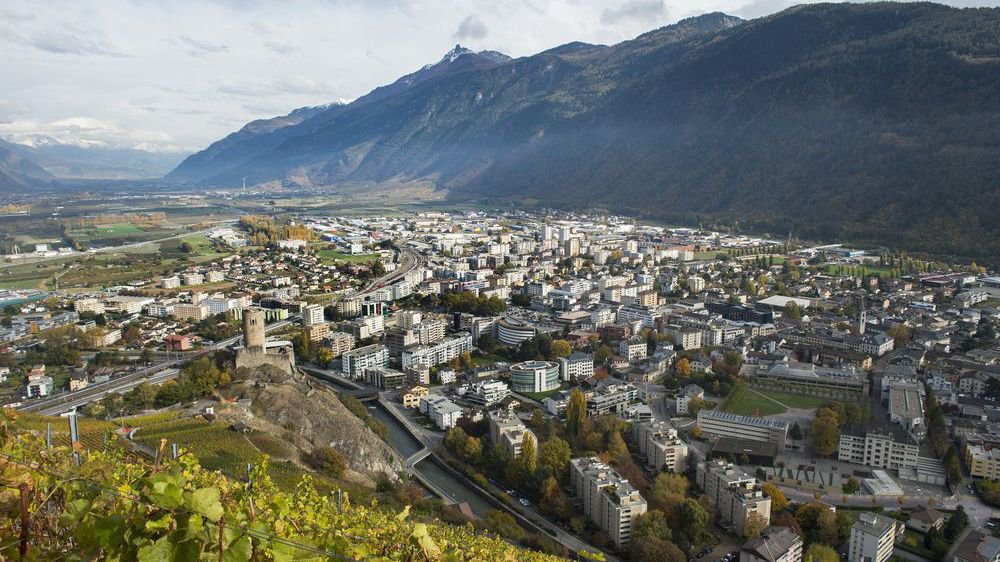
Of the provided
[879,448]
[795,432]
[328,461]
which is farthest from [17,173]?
[879,448]

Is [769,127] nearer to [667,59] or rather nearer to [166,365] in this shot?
[667,59]

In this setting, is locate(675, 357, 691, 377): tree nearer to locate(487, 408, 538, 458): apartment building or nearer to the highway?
locate(487, 408, 538, 458): apartment building

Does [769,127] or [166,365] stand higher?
[769,127]

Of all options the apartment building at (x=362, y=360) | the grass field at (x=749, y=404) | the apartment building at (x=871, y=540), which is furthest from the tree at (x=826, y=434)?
the apartment building at (x=362, y=360)

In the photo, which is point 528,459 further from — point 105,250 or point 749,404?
point 105,250

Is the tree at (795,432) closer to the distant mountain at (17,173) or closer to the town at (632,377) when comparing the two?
the town at (632,377)

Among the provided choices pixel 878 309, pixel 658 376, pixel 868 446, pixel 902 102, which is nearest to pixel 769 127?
pixel 902 102

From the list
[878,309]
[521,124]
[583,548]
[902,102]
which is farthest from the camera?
[521,124]
